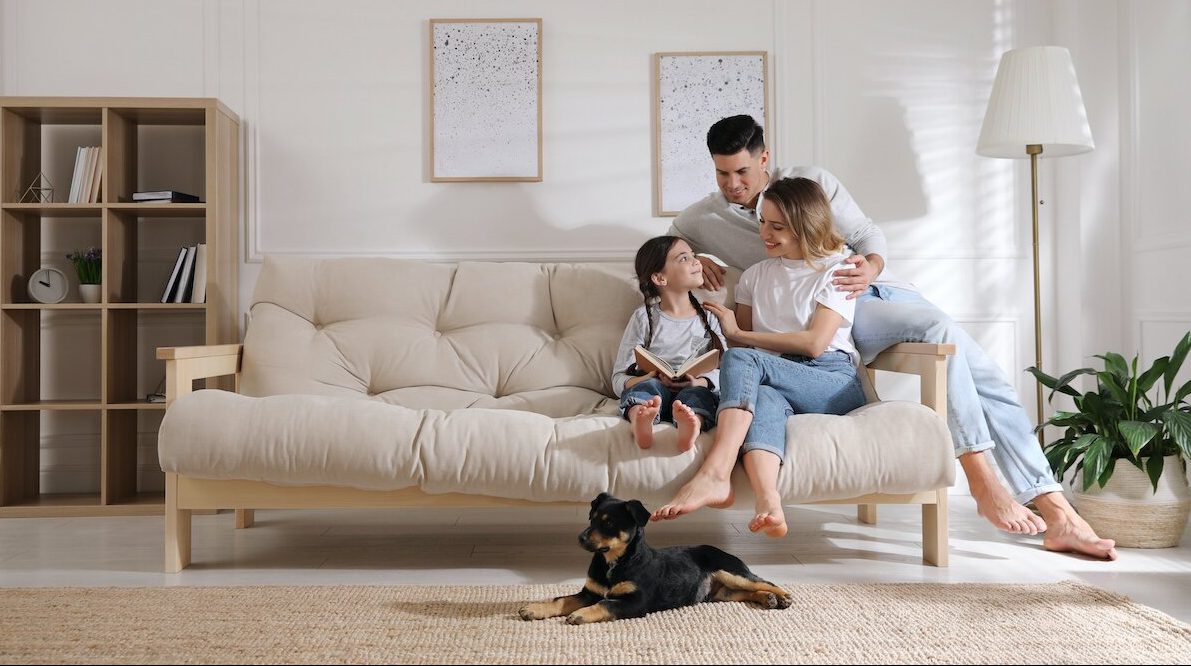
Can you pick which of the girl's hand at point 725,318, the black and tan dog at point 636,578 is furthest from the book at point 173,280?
the black and tan dog at point 636,578

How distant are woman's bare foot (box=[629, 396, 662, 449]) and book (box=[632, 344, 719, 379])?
0.22 metres

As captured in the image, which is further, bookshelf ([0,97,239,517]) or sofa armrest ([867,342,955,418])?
bookshelf ([0,97,239,517])

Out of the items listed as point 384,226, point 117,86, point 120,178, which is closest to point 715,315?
point 384,226

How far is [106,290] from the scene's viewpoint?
8.99ft

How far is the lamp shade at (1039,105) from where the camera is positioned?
2.64m

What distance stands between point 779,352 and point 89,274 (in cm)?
229

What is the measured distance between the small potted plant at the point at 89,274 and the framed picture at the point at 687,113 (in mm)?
1925

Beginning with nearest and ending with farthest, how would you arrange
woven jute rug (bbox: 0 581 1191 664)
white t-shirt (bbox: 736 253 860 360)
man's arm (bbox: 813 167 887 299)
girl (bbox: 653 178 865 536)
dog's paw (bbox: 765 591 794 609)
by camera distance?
woven jute rug (bbox: 0 581 1191 664) → dog's paw (bbox: 765 591 794 609) → girl (bbox: 653 178 865 536) → white t-shirt (bbox: 736 253 860 360) → man's arm (bbox: 813 167 887 299)

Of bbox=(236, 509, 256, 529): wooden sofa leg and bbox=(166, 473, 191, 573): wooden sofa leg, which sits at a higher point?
bbox=(166, 473, 191, 573): wooden sofa leg

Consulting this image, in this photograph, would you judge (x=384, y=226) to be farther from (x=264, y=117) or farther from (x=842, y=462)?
(x=842, y=462)

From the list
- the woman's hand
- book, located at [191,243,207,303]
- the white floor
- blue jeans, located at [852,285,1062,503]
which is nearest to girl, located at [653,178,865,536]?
blue jeans, located at [852,285,1062,503]

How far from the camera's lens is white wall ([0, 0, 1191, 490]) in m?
2.97

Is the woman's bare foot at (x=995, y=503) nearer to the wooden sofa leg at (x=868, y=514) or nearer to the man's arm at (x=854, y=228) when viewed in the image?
the wooden sofa leg at (x=868, y=514)

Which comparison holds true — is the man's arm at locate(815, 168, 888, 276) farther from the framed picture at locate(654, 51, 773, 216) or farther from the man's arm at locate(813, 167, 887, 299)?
the framed picture at locate(654, 51, 773, 216)
